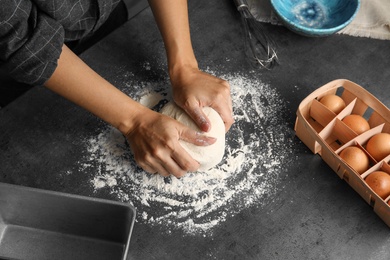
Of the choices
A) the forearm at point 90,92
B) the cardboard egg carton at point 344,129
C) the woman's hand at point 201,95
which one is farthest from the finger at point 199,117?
the cardboard egg carton at point 344,129

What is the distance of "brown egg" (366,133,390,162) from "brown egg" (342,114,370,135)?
4 centimetres

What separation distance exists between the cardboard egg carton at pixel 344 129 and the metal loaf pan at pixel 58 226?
0.49 metres

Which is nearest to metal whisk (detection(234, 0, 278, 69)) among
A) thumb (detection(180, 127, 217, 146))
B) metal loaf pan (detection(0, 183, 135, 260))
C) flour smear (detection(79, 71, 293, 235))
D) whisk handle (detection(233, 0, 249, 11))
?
whisk handle (detection(233, 0, 249, 11))

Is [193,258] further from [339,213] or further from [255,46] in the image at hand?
[255,46]

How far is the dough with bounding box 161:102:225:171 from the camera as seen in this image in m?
1.14

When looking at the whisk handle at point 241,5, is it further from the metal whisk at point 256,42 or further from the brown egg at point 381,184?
the brown egg at point 381,184

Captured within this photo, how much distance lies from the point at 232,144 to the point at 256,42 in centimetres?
33

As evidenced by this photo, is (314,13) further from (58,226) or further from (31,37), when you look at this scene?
(58,226)

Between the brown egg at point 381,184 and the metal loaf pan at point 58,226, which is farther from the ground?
the metal loaf pan at point 58,226

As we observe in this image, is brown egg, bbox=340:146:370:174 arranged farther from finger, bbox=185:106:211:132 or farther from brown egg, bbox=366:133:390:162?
finger, bbox=185:106:211:132

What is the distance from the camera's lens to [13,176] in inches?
47.3

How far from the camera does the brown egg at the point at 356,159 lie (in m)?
1.10

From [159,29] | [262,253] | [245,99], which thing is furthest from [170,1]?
[262,253]

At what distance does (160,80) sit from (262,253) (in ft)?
1.81
